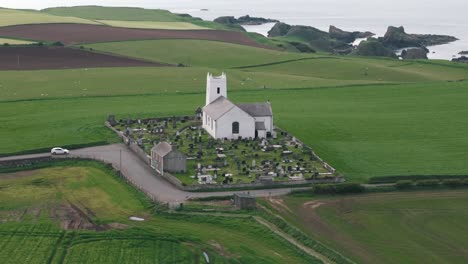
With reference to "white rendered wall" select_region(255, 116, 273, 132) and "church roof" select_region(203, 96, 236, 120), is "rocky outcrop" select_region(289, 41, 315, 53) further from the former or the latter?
"white rendered wall" select_region(255, 116, 273, 132)

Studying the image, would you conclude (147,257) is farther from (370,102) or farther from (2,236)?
(370,102)

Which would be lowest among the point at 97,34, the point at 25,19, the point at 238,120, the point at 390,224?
the point at 390,224

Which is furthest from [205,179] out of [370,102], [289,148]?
[370,102]

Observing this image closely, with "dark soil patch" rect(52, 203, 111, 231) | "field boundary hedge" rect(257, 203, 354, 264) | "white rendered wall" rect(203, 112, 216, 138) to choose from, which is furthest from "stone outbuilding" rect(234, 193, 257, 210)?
"white rendered wall" rect(203, 112, 216, 138)

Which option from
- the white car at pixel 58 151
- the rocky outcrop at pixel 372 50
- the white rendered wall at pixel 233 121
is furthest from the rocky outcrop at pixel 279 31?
the white car at pixel 58 151

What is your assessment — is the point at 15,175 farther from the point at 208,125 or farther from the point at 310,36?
the point at 310,36

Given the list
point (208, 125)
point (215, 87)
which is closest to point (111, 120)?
point (208, 125)
